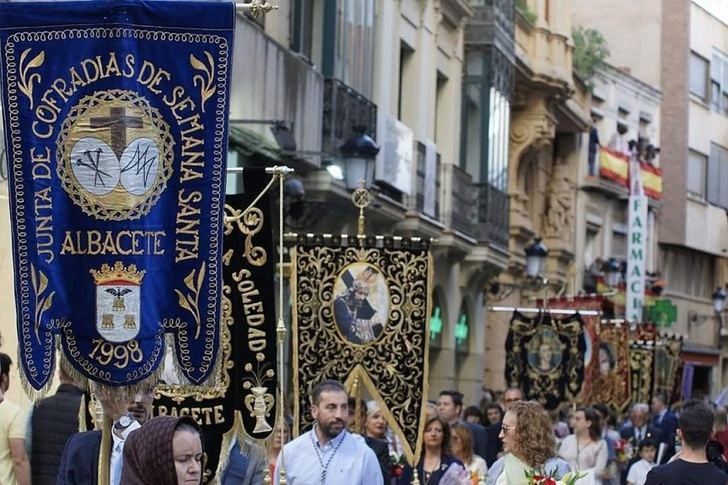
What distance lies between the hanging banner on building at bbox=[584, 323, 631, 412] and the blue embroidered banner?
22.2m

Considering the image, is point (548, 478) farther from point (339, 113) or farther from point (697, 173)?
point (697, 173)

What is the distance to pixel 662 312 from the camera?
50906 mm

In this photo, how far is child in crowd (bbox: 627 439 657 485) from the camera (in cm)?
1827

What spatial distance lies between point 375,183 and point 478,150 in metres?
8.22

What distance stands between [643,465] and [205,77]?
10497mm

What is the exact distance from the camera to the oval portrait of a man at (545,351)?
88.8 ft

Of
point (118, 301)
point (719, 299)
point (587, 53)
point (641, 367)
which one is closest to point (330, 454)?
point (118, 301)

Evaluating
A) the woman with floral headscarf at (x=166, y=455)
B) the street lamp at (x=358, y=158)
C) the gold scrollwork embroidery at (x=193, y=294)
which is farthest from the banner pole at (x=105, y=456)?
the street lamp at (x=358, y=158)

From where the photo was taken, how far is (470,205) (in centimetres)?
3394

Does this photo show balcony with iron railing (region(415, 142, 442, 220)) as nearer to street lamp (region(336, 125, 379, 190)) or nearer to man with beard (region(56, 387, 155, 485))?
street lamp (region(336, 125, 379, 190))

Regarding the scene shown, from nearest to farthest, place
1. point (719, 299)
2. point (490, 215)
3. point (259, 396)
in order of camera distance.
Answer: point (259, 396)
point (490, 215)
point (719, 299)

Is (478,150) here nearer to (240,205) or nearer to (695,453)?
(240,205)

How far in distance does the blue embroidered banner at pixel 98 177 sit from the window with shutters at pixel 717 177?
52.2 meters

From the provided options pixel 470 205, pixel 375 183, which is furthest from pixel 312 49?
pixel 470 205
